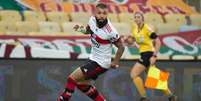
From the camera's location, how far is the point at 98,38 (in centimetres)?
621

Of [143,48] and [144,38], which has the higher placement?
[144,38]

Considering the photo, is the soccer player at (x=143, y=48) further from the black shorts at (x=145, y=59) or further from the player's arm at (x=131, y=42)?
the player's arm at (x=131, y=42)

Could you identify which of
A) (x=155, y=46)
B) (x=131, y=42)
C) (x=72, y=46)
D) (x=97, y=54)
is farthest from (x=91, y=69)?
(x=72, y=46)

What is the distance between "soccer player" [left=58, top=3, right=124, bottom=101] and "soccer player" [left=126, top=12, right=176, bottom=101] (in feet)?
4.65

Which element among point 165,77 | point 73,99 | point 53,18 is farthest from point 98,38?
point 53,18

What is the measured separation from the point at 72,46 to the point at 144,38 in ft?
7.09

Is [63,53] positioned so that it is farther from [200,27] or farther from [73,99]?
[200,27]

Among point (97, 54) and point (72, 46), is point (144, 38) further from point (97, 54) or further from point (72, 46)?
point (72, 46)

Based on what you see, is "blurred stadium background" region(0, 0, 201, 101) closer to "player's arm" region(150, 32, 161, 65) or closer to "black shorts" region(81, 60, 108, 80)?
"player's arm" region(150, 32, 161, 65)

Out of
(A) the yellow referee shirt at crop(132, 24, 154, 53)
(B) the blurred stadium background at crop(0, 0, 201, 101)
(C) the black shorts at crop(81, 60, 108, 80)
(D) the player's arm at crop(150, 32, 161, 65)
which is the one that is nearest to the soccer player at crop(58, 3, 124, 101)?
(C) the black shorts at crop(81, 60, 108, 80)

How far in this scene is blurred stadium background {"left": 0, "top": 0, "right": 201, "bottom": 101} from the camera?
8.13 meters

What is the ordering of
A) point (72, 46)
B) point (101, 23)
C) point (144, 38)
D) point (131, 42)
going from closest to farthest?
point (101, 23) → point (144, 38) → point (131, 42) → point (72, 46)

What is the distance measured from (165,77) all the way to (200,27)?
4065 millimetres

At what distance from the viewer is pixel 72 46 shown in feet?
31.6
